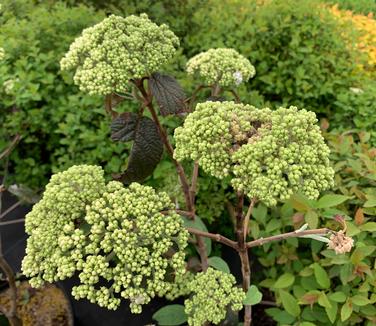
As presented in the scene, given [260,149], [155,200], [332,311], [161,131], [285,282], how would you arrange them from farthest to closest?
[285,282] → [332,311] → [161,131] → [155,200] → [260,149]

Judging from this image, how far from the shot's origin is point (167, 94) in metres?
1.08

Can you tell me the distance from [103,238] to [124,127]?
1.25 ft

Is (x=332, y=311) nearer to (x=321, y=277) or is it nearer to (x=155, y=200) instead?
(x=321, y=277)

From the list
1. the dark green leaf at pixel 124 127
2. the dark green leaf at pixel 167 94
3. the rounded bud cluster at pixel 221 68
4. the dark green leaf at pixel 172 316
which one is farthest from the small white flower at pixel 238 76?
the dark green leaf at pixel 172 316

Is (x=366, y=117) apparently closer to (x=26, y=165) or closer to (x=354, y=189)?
(x=354, y=189)

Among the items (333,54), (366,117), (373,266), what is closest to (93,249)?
(373,266)

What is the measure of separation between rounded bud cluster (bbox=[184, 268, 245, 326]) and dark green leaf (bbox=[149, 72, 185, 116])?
0.41 m

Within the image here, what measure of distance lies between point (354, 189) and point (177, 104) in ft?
2.31

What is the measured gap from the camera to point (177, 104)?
1.09 m

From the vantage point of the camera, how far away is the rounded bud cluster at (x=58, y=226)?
2.70ft

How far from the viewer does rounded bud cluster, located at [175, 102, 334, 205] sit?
792 mm

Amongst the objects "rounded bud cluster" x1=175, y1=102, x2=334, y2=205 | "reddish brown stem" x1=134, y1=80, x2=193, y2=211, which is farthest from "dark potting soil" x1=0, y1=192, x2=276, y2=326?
"rounded bud cluster" x1=175, y1=102, x2=334, y2=205

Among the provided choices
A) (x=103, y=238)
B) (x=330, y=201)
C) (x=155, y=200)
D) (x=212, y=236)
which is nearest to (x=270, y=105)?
(x=330, y=201)

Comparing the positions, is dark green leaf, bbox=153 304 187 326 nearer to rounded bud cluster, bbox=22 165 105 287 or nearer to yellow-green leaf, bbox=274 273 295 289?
yellow-green leaf, bbox=274 273 295 289
